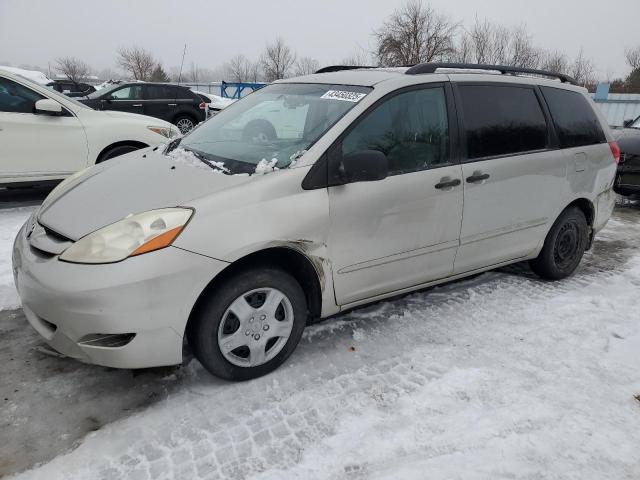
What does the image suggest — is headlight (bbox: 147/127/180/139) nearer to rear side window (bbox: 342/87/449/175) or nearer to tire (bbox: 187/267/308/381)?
rear side window (bbox: 342/87/449/175)

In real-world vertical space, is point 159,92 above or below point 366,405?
above

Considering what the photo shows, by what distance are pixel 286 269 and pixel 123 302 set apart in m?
0.92

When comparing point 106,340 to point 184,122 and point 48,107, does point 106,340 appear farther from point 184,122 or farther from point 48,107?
point 184,122

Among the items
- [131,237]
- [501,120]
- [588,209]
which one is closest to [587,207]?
[588,209]

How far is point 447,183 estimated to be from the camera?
10.9ft

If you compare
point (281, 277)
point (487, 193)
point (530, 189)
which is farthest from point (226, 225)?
point (530, 189)

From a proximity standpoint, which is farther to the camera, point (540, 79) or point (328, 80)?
point (540, 79)

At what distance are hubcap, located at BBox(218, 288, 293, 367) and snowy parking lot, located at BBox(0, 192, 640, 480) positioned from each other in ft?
0.56

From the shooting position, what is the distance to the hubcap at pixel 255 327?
2654mm

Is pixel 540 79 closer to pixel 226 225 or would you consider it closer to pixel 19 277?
pixel 226 225

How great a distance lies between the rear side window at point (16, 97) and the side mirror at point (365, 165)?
482 centimetres

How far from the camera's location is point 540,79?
4164 mm

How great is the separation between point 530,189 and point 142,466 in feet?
10.7

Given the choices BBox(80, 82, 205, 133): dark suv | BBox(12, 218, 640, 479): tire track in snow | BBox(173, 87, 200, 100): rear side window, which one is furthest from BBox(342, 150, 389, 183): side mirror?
BBox(173, 87, 200, 100): rear side window
